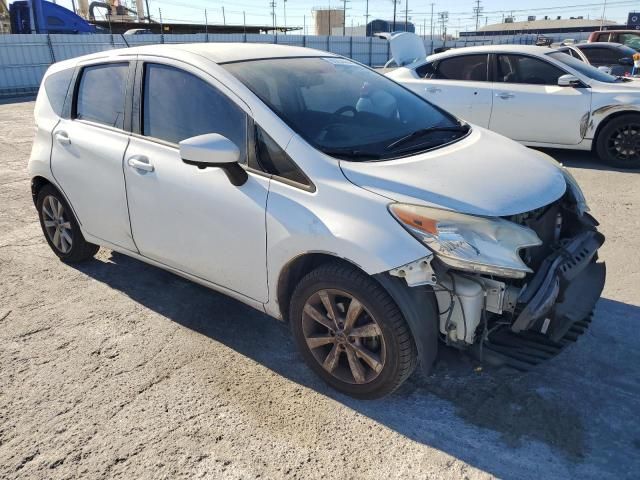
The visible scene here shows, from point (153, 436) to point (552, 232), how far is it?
7.71ft

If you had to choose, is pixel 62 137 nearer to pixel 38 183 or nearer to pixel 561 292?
pixel 38 183

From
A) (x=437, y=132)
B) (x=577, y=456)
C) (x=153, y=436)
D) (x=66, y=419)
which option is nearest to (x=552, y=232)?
(x=437, y=132)

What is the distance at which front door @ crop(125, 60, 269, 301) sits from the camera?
2961 millimetres

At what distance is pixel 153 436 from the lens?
8.62ft

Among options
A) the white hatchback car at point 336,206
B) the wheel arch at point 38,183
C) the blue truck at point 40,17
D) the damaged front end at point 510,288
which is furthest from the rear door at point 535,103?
the blue truck at point 40,17

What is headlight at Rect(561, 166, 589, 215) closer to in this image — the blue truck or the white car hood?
the white car hood

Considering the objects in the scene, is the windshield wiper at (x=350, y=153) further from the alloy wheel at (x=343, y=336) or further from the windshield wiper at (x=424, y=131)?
the alloy wheel at (x=343, y=336)

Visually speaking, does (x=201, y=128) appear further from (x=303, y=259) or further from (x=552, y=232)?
(x=552, y=232)

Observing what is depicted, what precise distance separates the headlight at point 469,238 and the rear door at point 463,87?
19.1 ft

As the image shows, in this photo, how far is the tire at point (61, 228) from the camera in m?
4.31

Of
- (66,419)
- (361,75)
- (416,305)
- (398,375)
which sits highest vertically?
(361,75)

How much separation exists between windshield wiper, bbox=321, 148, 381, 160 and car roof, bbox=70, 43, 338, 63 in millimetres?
975

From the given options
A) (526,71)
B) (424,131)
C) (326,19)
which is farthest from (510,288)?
(326,19)

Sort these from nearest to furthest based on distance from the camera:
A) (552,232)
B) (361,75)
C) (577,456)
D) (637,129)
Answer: (577,456)
(552,232)
(361,75)
(637,129)
